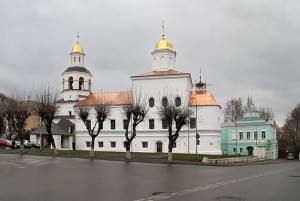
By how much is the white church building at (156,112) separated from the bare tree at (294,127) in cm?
2985

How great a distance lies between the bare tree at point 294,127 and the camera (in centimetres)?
8306

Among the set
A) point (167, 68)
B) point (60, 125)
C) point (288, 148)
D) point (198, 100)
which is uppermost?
point (167, 68)

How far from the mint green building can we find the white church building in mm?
18183

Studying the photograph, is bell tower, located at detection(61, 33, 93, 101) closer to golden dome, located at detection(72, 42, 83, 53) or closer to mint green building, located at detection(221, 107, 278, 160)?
golden dome, located at detection(72, 42, 83, 53)

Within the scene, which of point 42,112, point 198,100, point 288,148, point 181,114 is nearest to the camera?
point 181,114

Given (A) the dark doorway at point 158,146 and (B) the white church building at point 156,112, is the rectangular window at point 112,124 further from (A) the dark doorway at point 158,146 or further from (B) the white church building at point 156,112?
(A) the dark doorway at point 158,146

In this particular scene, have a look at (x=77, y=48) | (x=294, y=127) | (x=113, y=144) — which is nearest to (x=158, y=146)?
(x=113, y=144)

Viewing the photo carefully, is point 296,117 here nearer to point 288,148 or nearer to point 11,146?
point 288,148

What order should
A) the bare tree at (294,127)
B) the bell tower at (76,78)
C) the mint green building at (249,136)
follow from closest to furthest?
the bell tower at (76,78)
the mint green building at (249,136)
the bare tree at (294,127)

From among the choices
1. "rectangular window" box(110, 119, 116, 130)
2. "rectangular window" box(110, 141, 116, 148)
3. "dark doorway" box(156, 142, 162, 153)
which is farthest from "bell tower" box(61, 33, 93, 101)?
"dark doorway" box(156, 142, 162, 153)

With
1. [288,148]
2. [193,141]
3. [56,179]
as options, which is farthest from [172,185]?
[288,148]

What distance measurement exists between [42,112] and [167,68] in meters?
25.5

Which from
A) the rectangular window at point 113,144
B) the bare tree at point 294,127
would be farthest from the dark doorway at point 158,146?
the bare tree at point 294,127

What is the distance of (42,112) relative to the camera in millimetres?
44188
